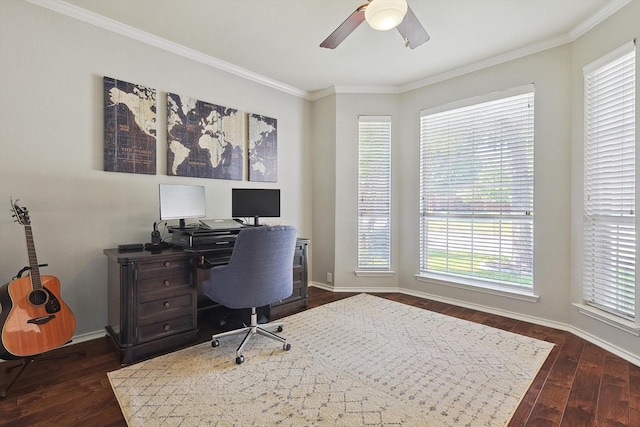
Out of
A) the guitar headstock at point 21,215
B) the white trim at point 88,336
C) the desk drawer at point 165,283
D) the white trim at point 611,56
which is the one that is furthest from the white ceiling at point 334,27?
the white trim at point 88,336

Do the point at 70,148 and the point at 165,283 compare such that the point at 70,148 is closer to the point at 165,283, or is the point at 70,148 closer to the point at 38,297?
the point at 38,297

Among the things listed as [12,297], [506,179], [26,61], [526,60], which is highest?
[526,60]

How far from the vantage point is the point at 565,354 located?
2.47 m

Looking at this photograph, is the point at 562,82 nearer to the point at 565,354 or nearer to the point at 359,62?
the point at 359,62

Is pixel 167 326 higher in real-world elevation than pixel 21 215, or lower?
lower

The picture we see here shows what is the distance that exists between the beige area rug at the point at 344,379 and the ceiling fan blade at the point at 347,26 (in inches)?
91.6

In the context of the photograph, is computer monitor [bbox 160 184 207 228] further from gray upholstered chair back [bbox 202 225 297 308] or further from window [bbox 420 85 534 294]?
window [bbox 420 85 534 294]

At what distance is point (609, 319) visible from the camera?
2.55m

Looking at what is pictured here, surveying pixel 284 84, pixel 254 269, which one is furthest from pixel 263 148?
pixel 254 269

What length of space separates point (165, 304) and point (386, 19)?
8.23ft

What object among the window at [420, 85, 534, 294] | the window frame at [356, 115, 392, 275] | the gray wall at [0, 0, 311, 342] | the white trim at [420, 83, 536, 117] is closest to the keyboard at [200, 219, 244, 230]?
the gray wall at [0, 0, 311, 342]

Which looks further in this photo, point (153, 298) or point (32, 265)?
point (153, 298)

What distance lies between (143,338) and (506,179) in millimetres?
3634

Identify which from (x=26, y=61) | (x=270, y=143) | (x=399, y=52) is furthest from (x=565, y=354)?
(x=26, y=61)
